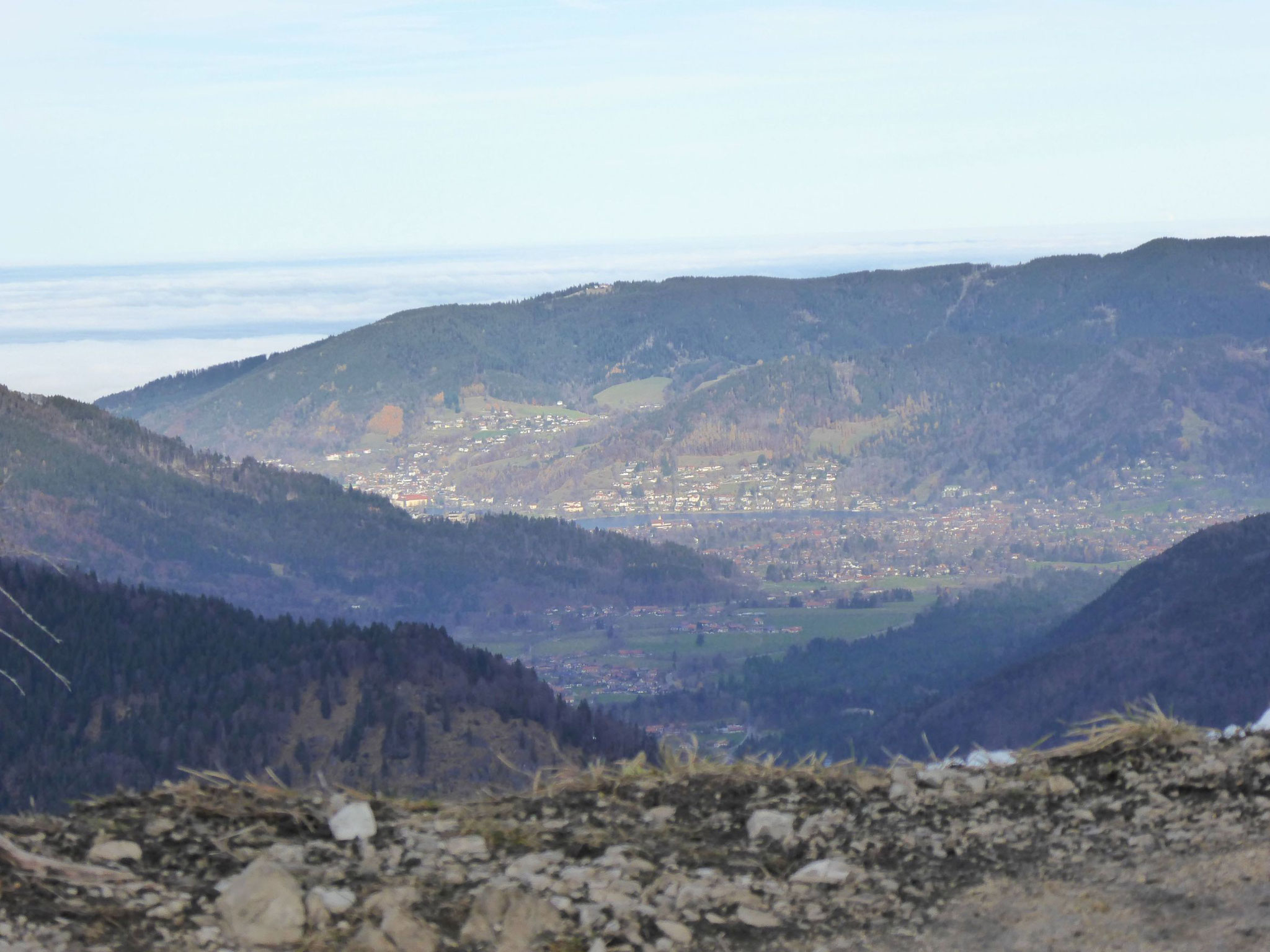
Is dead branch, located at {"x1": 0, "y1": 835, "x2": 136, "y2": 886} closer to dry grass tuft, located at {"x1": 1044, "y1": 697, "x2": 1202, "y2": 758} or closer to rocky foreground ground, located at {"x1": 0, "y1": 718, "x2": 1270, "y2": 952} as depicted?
rocky foreground ground, located at {"x1": 0, "y1": 718, "x2": 1270, "y2": 952}

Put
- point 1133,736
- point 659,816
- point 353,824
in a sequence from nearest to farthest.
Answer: point 353,824 < point 659,816 < point 1133,736

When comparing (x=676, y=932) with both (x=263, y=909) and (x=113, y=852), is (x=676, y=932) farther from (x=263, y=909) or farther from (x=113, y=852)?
(x=113, y=852)

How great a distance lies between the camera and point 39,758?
85.6 meters

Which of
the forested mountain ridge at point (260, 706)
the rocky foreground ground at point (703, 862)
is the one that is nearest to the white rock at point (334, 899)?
the rocky foreground ground at point (703, 862)

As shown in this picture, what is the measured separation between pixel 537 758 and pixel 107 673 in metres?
31.6

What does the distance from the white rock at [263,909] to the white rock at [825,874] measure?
9.16 ft

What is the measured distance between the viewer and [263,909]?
8.59 metres

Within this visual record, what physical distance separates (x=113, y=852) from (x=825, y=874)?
412 cm

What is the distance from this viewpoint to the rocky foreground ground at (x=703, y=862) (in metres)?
8.48

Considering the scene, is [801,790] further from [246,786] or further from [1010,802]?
[246,786]

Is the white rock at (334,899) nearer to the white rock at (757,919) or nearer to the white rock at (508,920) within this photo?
the white rock at (508,920)

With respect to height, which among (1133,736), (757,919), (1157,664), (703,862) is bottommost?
(1157,664)

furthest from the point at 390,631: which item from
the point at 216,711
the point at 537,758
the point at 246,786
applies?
the point at 246,786

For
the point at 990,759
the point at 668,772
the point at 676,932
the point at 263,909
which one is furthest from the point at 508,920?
the point at 990,759
